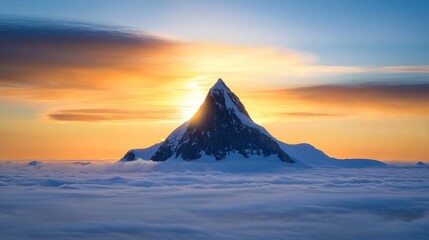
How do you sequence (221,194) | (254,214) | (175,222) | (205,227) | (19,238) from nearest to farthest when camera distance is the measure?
(19,238)
(205,227)
(175,222)
(254,214)
(221,194)

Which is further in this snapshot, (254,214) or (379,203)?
(379,203)

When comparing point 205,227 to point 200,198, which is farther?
point 200,198

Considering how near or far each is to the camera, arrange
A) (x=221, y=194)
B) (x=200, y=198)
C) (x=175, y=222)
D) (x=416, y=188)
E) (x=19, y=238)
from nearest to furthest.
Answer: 1. (x=19, y=238)
2. (x=175, y=222)
3. (x=200, y=198)
4. (x=221, y=194)
5. (x=416, y=188)

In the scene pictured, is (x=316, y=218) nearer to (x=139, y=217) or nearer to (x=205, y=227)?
(x=205, y=227)

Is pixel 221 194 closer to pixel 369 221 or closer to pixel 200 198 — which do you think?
pixel 200 198

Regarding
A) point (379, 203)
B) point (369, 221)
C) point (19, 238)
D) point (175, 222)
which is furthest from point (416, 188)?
point (19, 238)

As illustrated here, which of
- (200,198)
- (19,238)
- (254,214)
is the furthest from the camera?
(200,198)

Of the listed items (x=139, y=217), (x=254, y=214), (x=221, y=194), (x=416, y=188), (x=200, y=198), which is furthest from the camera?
(x=416, y=188)

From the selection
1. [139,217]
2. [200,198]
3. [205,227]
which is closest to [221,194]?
[200,198]
